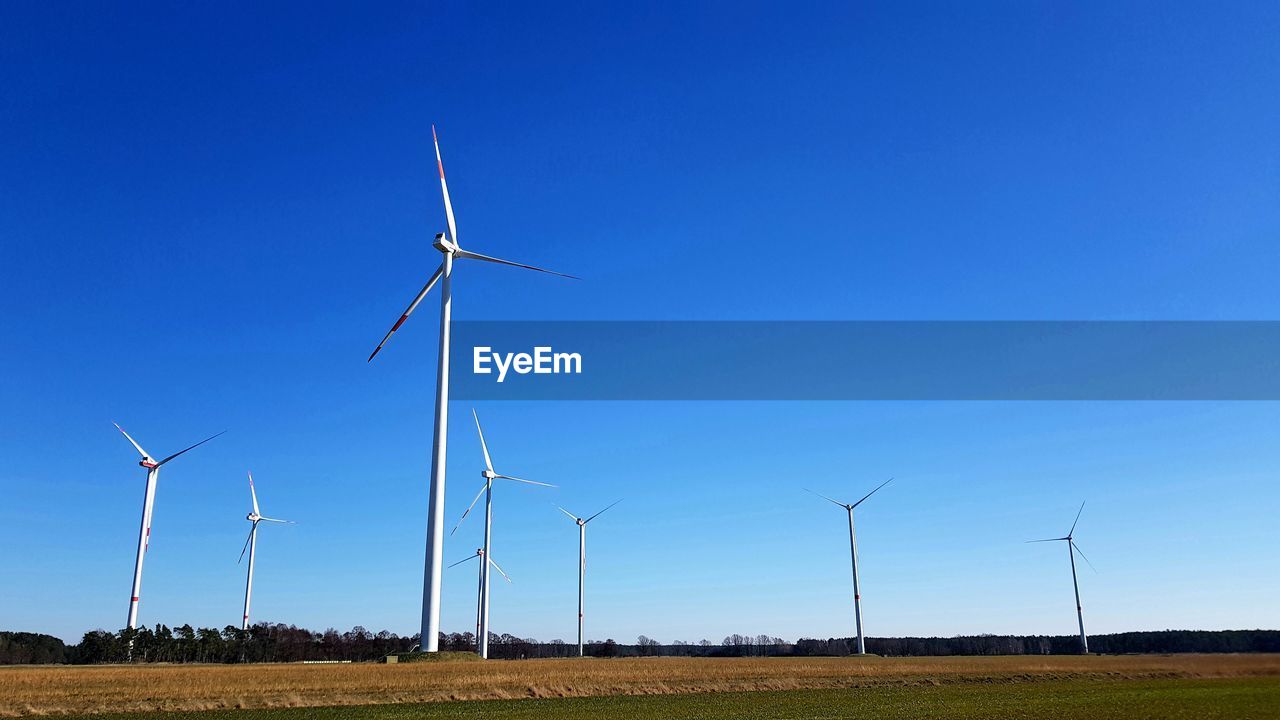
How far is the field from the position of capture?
→ 38.9 metres

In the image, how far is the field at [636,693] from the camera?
128 ft

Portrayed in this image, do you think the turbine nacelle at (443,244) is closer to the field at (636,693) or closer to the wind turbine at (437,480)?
the wind turbine at (437,480)

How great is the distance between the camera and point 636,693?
51656 millimetres

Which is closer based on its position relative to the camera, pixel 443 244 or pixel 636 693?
pixel 636 693

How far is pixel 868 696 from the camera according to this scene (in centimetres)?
4916

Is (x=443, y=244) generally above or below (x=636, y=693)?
above

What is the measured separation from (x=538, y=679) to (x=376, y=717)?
60.7ft

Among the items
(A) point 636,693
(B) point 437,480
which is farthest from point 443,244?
(A) point 636,693

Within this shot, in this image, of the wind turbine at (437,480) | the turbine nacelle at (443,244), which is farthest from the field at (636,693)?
the turbine nacelle at (443,244)

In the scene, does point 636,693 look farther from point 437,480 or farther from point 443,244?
point 443,244

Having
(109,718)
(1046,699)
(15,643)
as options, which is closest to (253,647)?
(15,643)

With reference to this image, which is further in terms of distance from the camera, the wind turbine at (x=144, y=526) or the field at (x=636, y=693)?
the wind turbine at (x=144, y=526)

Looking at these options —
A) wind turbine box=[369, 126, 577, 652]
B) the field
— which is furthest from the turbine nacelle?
the field

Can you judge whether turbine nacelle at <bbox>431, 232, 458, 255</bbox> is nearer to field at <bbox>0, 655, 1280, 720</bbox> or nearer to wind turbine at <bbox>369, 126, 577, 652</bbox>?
wind turbine at <bbox>369, 126, 577, 652</bbox>
